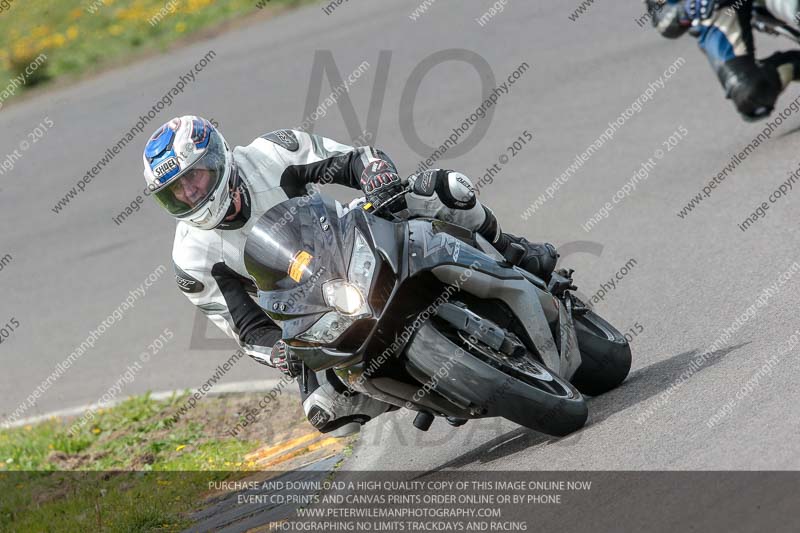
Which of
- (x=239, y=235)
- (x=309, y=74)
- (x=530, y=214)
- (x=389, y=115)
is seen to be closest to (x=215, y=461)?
(x=239, y=235)

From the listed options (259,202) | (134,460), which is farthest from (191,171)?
(134,460)

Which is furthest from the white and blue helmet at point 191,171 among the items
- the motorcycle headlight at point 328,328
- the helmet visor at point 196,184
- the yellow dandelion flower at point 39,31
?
the yellow dandelion flower at point 39,31

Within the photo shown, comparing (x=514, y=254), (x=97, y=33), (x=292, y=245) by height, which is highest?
(x=292, y=245)

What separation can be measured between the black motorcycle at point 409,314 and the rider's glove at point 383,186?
7.7 inches

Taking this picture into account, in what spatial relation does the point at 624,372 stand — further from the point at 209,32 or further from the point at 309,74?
the point at 209,32

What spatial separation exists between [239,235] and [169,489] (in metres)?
1.74

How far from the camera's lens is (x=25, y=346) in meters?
11.2

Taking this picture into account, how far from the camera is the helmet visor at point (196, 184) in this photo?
19.9 feet

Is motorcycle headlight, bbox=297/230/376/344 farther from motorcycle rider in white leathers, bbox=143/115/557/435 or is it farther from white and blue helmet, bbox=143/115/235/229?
white and blue helmet, bbox=143/115/235/229

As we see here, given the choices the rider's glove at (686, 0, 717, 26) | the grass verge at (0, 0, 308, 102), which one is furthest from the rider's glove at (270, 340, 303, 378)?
the grass verge at (0, 0, 308, 102)

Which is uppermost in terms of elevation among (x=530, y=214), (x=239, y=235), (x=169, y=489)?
(x=239, y=235)

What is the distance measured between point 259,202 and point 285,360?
3.72 ft

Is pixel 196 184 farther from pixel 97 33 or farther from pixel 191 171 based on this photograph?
pixel 97 33

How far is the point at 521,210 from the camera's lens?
10484 mm
